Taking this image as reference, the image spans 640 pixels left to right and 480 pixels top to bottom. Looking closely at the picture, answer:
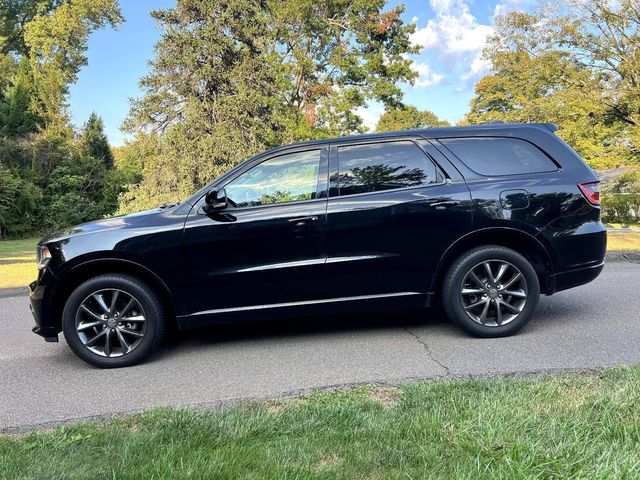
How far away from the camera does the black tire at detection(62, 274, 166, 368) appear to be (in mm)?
4395

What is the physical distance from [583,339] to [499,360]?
1.04 m

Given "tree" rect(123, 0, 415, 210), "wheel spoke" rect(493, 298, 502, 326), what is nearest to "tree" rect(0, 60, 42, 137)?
"tree" rect(123, 0, 415, 210)

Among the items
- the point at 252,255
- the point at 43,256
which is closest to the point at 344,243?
the point at 252,255

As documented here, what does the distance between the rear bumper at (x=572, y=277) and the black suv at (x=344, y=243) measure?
0.01 metres

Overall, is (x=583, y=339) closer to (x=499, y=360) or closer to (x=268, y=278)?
(x=499, y=360)

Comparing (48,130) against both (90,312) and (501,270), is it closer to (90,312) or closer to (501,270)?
(90,312)

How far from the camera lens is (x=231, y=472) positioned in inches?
93.8

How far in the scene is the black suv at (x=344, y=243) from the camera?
4.44 metres

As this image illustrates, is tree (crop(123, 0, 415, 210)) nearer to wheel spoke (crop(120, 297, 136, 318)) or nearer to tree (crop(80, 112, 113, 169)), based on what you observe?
tree (crop(80, 112, 113, 169))

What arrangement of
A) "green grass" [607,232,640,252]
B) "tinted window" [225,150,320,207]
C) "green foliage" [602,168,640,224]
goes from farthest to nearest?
1. "green foliage" [602,168,640,224]
2. "green grass" [607,232,640,252]
3. "tinted window" [225,150,320,207]

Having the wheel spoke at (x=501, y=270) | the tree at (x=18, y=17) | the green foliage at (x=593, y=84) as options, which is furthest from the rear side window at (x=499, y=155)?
the tree at (x=18, y=17)

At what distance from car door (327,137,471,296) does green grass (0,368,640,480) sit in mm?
1386

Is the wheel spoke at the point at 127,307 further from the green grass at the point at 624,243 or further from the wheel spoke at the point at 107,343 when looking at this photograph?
the green grass at the point at 624,243

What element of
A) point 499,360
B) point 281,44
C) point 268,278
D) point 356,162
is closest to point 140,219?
point 268,278
